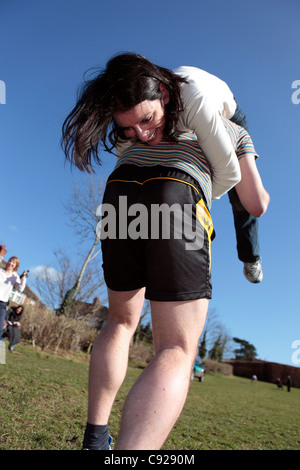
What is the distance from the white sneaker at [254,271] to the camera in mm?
2353

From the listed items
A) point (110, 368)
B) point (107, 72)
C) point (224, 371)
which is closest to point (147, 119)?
point (107, 72)

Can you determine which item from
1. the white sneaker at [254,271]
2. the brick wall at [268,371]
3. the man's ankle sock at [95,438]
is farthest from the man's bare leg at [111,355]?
the brick wall at [268,371]

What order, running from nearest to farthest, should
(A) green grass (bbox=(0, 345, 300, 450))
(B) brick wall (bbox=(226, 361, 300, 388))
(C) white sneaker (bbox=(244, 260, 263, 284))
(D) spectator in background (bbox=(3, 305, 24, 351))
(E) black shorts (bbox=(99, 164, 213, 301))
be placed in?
1. (E) black shorts (bbox=(99, 164, 213, 301))
2. (A) green grass (bbox=(0, 345, 300, 450))
3. (C) white sneaker (bbox=(244, 260, 263, 284))
4. (D) spectator in background (bbox=(3, 305, 24, 351))
5. (B) brick wall (bbox=(226, 361, 300, 388))

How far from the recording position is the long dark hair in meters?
1.45

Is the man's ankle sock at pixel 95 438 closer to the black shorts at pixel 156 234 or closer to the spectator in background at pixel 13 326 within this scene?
the black shorts at pixel 156 234

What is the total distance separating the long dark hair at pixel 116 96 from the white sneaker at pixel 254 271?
126cm

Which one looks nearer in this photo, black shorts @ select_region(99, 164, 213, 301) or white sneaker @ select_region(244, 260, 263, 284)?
black shorts @ select_region(99, 164, 213, 301)

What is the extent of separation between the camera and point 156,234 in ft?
4.09

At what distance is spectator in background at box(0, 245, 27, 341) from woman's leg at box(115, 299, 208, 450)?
5233 mm

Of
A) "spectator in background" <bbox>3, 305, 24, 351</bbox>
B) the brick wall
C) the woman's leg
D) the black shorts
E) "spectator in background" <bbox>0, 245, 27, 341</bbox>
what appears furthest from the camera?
the brick wall

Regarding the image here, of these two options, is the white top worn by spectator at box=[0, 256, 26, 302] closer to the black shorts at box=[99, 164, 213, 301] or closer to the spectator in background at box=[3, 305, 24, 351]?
the spectator in background at box=[3, 305, 24, 351]

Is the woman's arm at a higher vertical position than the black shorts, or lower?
higher

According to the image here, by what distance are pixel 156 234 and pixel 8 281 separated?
544 centimetres

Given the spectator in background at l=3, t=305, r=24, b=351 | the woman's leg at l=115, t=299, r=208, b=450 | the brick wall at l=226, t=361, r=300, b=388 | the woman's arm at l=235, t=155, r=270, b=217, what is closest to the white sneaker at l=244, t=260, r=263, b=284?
the woman's arm at l=235, t=155, r=270, b=217
